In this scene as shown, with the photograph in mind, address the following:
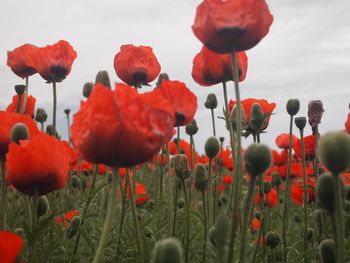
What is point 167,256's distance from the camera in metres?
1.00

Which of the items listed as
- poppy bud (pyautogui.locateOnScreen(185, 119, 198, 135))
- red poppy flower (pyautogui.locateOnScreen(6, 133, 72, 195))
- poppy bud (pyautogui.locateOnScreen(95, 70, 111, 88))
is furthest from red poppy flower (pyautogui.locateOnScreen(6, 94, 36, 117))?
red poppy flower (pyautogui.locateOnScreen(6, 133, 72, 195))

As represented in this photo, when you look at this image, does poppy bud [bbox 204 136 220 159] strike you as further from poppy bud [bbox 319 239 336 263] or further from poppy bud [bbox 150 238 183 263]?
poppy bud [bbox 150 238 183 263]

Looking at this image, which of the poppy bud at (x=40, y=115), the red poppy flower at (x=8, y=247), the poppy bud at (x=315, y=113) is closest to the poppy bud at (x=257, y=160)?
the red poppy flower at (x=8, y=247)

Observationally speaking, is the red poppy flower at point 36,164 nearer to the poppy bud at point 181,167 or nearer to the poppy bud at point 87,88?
the poppy bud at point 181,167

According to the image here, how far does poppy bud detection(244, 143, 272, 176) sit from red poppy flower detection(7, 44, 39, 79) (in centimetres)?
210

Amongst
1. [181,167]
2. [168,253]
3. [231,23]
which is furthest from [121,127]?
[181,167]

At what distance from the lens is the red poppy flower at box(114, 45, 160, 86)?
2525 millimetres

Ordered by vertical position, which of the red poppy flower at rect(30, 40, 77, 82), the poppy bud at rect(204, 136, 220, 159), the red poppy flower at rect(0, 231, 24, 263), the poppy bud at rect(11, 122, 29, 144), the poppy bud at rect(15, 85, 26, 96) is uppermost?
the red poppy flower at rect(30, 40, 77, 82)

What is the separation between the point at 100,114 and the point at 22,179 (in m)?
0.49

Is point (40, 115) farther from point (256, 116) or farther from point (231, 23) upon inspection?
point (231, 23)

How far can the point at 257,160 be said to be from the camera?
121cm

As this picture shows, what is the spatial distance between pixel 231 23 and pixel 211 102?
5.69 feet

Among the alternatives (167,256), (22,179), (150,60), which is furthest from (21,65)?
(167,256)

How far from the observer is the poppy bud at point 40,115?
355 centimetres
